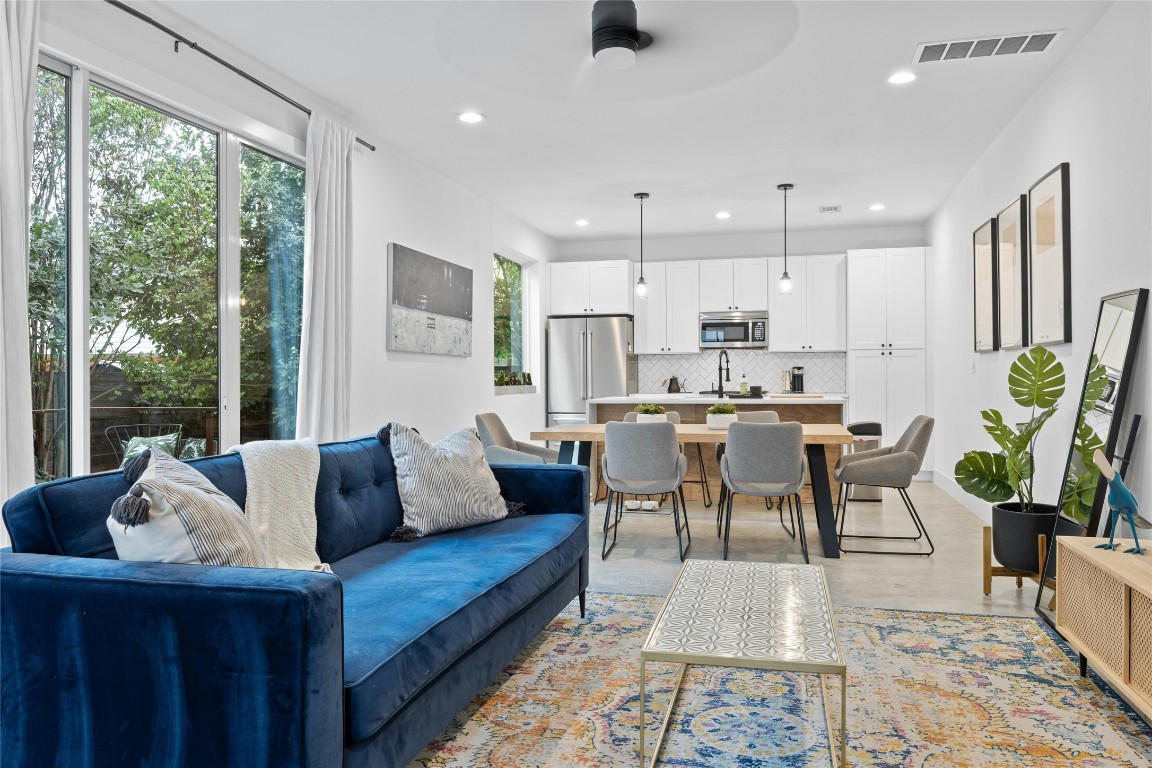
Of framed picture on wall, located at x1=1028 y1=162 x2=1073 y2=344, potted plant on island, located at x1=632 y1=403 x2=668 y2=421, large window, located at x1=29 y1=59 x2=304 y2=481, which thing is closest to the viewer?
large window, located at x1=29 y1=59 x2=304 y2=481

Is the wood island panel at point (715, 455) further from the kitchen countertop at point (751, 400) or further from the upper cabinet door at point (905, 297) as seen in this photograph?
the upper cabinet door at point (905, 297)

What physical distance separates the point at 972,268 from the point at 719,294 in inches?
120

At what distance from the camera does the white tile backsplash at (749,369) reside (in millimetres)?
8625

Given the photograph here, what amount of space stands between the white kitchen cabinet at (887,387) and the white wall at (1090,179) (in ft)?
6.66

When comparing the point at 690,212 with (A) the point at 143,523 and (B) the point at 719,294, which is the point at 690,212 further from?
(A) the point at 143,523

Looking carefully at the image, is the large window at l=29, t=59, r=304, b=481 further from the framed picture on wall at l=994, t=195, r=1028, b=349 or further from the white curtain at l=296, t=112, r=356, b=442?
the framed picture on wall at l=994, t=195, r=1028, b=349

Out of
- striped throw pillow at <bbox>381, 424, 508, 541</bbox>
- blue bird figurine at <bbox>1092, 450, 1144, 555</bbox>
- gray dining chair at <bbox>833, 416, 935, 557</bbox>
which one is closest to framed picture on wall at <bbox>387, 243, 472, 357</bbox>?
striped throw pillow at <bbox>381, 424, 508, 541</bbox>

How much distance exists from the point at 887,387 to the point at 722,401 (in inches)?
95.5

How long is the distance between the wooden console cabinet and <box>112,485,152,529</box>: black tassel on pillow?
257 cm

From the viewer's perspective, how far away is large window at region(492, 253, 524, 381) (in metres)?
7.77

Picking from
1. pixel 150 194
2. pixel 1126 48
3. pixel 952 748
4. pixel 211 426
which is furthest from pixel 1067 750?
pixel 150 194

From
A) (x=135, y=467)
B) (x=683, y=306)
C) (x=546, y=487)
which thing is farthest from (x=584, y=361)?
(x=135, y=467)

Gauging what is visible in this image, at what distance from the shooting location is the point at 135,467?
1.98 meters

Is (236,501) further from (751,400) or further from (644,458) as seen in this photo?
(751,400)
